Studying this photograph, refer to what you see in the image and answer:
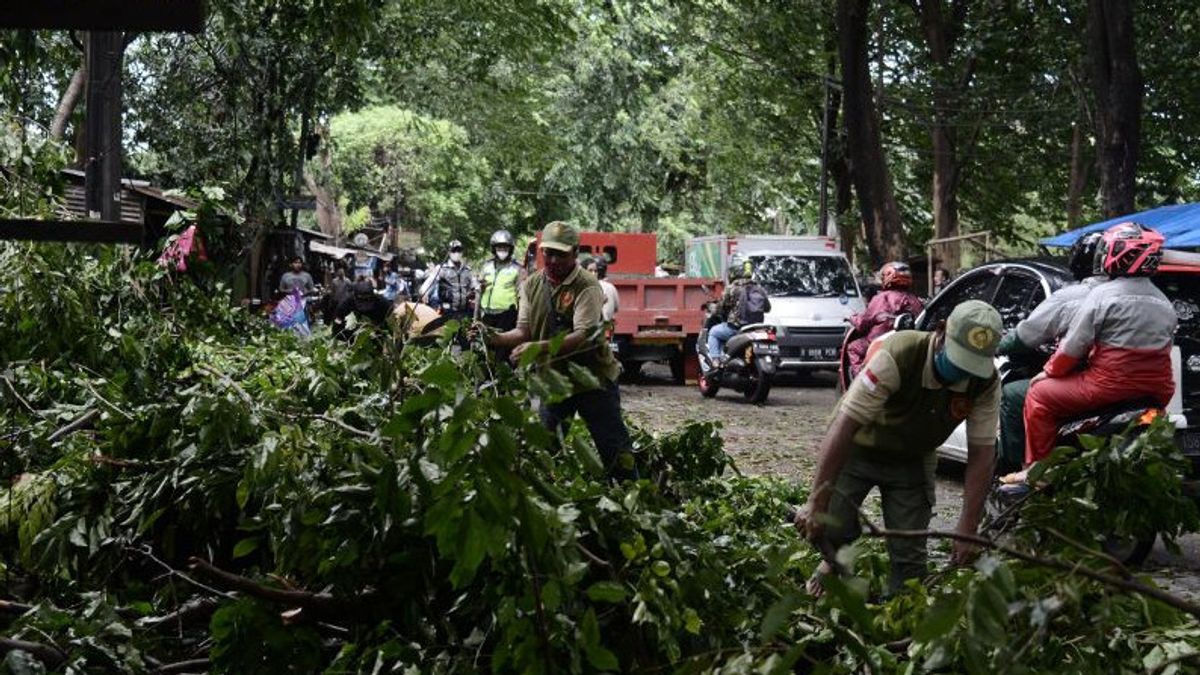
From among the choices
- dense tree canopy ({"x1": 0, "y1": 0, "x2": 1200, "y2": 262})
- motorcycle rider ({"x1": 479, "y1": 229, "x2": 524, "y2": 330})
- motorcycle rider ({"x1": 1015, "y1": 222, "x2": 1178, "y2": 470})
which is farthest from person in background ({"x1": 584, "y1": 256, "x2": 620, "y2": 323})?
motorcycle rider ({"x1": 1015, "y1": 222, "x2": 1178, "y2": 470})

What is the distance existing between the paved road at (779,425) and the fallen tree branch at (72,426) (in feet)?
16.1

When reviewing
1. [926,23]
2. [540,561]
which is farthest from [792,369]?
[540,561]

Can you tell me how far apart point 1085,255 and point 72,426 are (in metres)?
A: 5.33

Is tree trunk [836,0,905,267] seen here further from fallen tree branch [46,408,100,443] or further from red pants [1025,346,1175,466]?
fallen tree branch [46,408,100,443]

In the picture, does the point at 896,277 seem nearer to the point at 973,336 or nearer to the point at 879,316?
the point at 879,316

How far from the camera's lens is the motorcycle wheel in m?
17.5

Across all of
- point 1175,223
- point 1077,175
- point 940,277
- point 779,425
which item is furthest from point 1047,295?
point 1077,175

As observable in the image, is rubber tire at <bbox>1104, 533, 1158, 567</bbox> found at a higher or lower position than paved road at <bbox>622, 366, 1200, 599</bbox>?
higher

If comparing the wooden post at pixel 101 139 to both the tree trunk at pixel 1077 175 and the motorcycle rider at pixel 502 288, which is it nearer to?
the motorcycle rider at pixel 502 288

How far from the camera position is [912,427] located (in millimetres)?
5504

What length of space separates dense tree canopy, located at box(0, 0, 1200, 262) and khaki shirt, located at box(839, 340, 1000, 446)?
4.42 meters

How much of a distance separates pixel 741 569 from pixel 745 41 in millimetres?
28042

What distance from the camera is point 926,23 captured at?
27.4m

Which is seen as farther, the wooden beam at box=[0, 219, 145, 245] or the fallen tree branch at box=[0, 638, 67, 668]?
the wooden beam at box=[0, 219, 145, 245]
